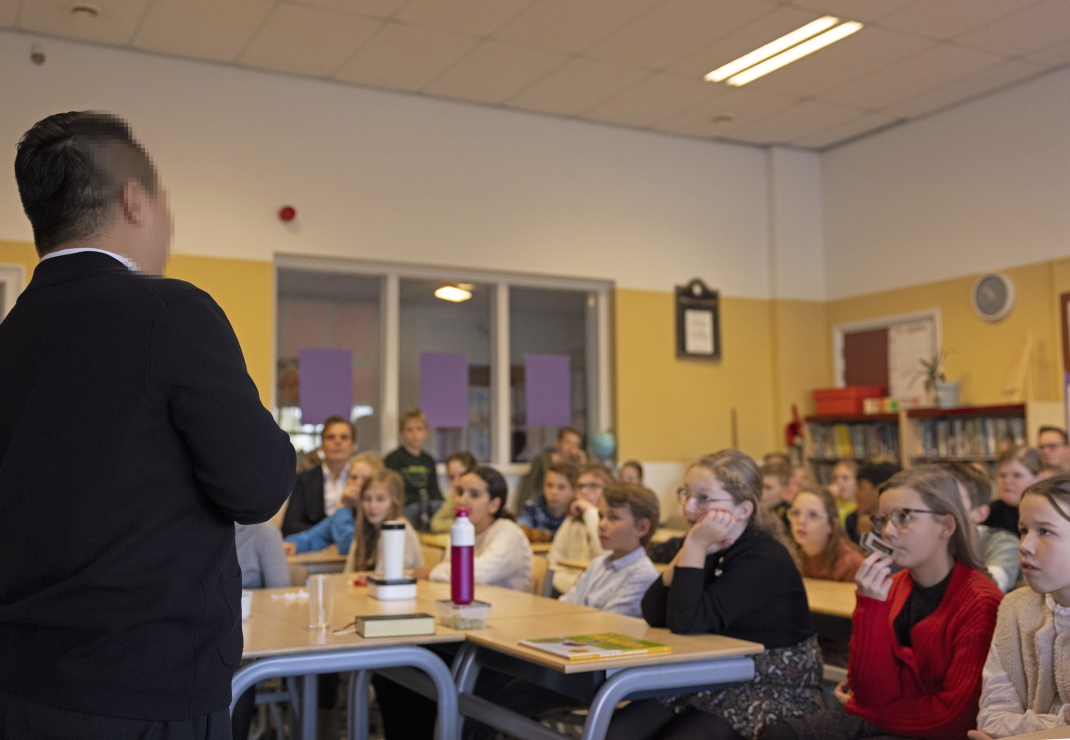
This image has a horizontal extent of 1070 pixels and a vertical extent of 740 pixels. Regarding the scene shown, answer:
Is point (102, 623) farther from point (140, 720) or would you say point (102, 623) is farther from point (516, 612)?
point (516, 612)

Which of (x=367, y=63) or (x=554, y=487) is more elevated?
(x=367, y=63)

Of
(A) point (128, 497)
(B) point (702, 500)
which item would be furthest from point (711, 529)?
(A) point (128, 497)

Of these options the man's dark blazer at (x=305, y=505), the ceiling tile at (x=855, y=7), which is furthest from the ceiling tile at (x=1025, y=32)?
the man's dark blazer at (x=305, y=505)

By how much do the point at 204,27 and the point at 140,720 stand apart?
5227 mm

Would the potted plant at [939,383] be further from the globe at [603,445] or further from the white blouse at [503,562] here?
the white blouse at [503,562]

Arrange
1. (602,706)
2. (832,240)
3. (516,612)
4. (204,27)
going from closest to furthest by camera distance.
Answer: (602,706)
(516,612)
(204,27)
(832,240)

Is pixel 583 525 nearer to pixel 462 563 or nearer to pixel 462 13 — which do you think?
pixel 462 563

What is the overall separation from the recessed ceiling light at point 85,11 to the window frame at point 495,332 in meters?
1.76

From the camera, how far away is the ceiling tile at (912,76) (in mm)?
6246

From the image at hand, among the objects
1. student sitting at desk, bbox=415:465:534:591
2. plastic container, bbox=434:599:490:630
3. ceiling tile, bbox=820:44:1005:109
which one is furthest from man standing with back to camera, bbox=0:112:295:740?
ceiling tile, bbox=820:44:1005:109

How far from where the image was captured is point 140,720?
4.16 ft

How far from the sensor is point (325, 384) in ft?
22.1

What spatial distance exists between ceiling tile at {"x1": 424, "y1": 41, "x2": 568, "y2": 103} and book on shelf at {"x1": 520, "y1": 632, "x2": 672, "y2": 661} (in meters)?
4.35

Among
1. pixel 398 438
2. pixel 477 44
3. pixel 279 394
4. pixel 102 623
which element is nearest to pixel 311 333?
pixel 279 394
